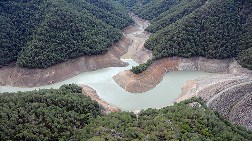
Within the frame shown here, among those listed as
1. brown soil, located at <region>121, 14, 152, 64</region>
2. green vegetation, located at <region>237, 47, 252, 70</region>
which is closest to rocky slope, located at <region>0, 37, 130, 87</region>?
brown soil, located at <region>121, 14, 152, 64</region>

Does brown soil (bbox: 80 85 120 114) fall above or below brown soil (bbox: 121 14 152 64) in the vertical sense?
below

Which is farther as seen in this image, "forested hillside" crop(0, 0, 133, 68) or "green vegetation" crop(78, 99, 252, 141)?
"forested hillside" crop(0, 0, 133, 68)

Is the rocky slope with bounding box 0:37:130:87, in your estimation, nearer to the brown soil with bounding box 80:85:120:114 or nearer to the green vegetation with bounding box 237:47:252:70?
the brown soil with bounding box 80:85:120:114

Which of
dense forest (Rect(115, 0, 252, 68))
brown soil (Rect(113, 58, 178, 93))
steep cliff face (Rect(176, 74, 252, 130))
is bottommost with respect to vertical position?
steep cliff face (Rect(176, 74, 252, 130))

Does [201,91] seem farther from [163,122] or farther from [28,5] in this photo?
[28,5]

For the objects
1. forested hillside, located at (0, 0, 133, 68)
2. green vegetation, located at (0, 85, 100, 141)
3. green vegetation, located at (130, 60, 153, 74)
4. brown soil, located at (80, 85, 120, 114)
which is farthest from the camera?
forested hillside, located at (0, 0, 133, 68)

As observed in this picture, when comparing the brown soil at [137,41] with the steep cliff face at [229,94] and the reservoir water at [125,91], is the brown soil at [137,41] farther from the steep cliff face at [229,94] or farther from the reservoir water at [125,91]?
the steep cliff face at [229,94]

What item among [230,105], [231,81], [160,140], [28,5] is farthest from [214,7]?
[160,140]
